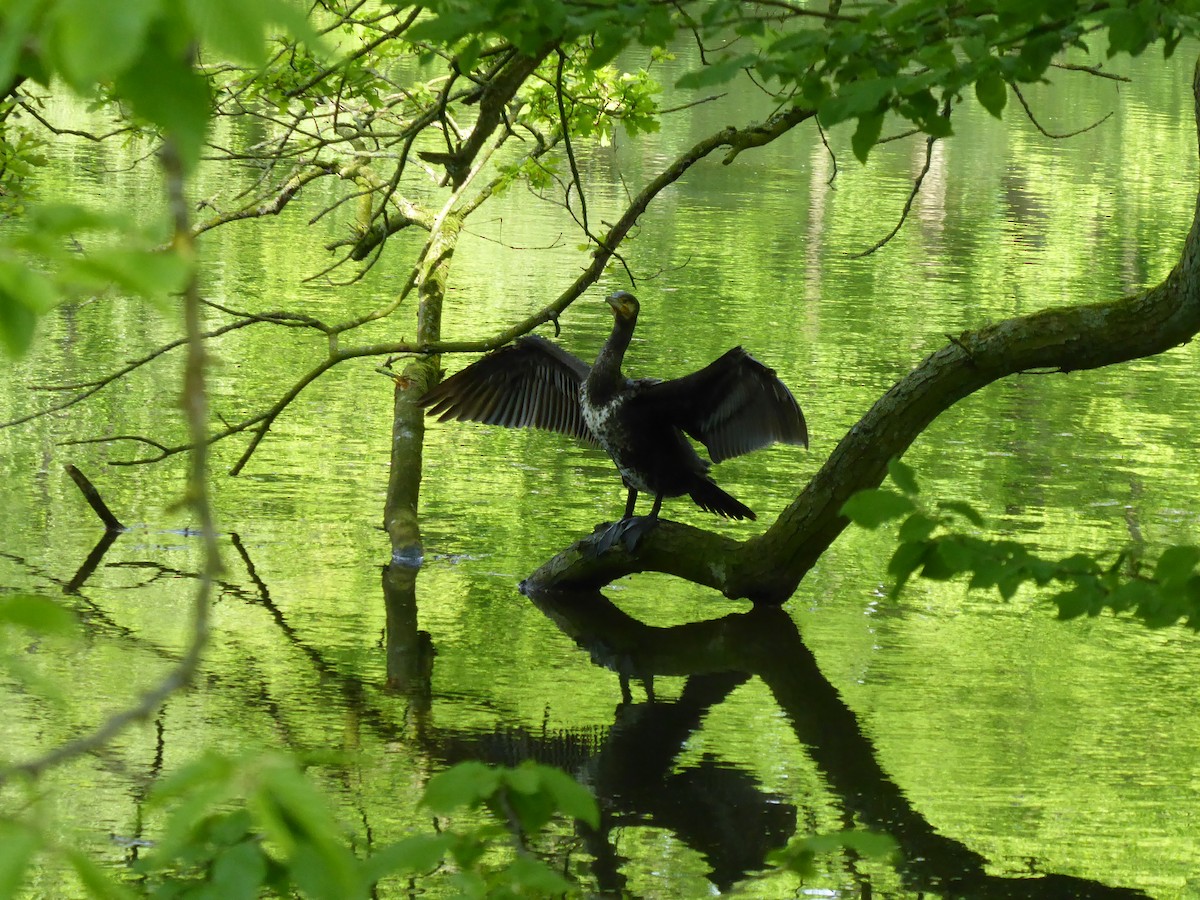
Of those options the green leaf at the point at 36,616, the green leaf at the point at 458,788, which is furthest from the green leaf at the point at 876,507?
the green leaf at the point at 36,616

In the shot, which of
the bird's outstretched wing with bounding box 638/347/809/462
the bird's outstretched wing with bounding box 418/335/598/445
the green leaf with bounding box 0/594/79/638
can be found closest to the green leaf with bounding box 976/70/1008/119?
the green leaf with bounding box 0/594/79/638

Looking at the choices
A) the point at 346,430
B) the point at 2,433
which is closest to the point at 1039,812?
the point at 346,430

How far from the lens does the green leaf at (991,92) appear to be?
278 centimetres

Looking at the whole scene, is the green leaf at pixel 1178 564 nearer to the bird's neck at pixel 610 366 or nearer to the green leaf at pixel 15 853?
the green leaf at pixel 15 853

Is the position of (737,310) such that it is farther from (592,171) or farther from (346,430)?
(592,171)

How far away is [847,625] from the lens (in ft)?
22.5

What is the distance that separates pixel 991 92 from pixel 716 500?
4046mm

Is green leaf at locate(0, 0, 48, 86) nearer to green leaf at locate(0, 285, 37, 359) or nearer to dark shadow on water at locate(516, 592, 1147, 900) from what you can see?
green leaf at locate(0, 285, 37, 359)

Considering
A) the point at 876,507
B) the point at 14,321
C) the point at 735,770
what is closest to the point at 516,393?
the point at 735,770

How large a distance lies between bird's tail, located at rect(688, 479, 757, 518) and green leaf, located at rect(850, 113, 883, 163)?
394 cm

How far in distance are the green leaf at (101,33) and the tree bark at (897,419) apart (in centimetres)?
389

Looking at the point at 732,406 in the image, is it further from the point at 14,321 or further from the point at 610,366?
the point at 14,321

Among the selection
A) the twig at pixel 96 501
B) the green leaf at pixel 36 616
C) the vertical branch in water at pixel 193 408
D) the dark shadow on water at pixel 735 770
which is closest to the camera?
the vertical branch in water at pixel 193 408

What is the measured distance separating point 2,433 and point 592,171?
12112 mm
